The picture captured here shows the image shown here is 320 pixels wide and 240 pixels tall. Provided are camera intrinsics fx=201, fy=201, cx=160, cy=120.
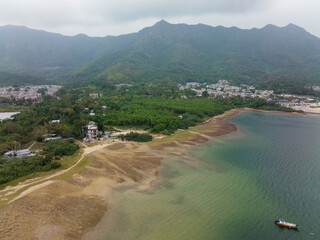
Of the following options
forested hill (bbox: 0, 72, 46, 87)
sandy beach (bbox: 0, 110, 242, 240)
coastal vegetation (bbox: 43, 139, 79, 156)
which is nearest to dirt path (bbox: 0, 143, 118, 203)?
sandy beach (bbox: 0, 110, 242, 240)

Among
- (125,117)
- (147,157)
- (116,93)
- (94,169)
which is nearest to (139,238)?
(94,169)

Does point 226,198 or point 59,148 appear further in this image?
point 59,148

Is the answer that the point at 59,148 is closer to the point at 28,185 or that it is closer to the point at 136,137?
the point at 28,185

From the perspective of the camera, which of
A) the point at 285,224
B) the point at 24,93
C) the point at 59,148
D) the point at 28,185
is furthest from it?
the point at 24,93

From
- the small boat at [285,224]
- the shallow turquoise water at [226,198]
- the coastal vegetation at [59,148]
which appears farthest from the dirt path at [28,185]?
the small boat at [285,224]

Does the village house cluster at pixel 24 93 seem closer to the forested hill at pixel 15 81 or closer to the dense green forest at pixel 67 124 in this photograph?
the dense green forest at pixel 67 124

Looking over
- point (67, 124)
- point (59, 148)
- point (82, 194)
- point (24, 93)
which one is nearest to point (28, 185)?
point (82, 194)
